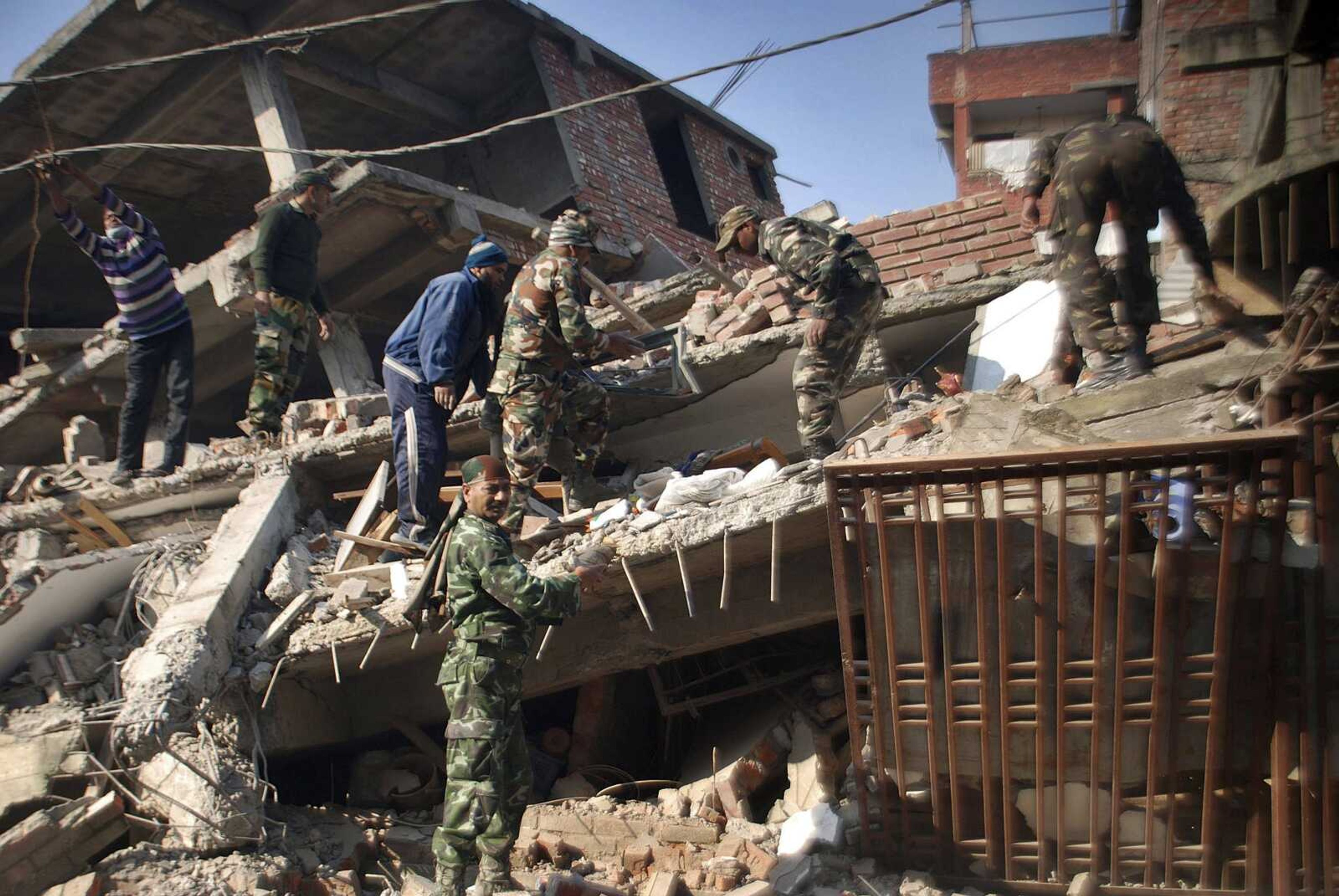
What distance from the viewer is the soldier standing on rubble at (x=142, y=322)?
677 centimetres

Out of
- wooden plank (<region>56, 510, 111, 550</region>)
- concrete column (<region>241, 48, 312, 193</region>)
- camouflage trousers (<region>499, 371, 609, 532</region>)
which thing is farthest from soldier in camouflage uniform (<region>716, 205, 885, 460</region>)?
concrete column (<region>241, 48, 312, 193</region>)

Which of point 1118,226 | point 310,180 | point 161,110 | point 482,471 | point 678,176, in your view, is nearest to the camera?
point 482,471

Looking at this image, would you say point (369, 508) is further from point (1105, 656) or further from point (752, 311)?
point (1105, 656)

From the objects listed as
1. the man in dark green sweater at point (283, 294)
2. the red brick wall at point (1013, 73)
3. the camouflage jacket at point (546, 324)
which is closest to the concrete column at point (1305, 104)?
the camouflage jacket at point (546, 324)

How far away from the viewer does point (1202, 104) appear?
26.8 ft

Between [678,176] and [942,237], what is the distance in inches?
276

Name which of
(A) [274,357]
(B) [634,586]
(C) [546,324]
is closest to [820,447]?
(B) [634,586]

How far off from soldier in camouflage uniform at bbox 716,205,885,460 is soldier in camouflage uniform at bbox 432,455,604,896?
178 cm

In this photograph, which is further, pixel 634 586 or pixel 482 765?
pixel 634 586

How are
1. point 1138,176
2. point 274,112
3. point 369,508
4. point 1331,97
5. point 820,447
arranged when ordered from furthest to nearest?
point 274,112 → point 1331,97 → point 369,508 → point 820,447 → point 1138,176

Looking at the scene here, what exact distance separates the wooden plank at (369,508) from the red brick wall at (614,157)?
17.0 ft

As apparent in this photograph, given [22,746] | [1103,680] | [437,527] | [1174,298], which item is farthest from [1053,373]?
[22,746]

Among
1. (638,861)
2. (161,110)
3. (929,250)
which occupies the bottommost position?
(638,861)

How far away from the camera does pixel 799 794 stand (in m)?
5.05
